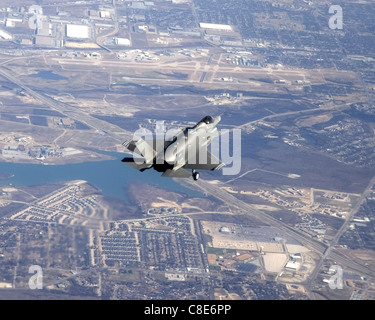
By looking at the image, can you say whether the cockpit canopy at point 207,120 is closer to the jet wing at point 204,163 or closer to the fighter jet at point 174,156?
the fighter jet at point 174,156

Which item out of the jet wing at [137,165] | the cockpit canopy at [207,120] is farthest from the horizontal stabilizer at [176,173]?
the cockpit canopy at [207,120]

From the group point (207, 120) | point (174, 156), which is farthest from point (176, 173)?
point (207, 120)

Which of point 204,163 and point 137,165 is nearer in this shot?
point 137,165

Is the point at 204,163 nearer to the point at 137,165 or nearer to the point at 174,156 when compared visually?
the point at 174,156

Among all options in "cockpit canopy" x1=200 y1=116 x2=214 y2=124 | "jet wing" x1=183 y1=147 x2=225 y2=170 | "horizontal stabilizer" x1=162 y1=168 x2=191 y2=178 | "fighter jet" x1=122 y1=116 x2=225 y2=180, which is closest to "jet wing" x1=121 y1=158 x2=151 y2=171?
"fighter jet" x1=122 y1=116 x2=225 y2=180

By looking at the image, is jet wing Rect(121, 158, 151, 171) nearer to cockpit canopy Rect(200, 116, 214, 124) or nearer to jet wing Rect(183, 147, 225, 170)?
jet wing Rect(183, 147, 225, 170)

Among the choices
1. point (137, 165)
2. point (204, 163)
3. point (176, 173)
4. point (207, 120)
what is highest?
point (207, 120)
